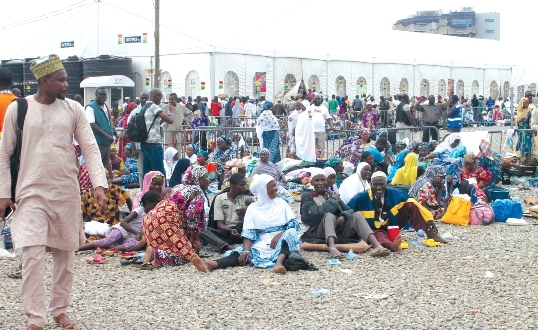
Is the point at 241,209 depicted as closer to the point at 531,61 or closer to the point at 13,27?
the point at 531,61

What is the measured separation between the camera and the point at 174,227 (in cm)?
737

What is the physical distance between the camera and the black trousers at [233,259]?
720cm

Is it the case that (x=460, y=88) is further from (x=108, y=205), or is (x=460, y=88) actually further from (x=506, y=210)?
(x=108, y=205)

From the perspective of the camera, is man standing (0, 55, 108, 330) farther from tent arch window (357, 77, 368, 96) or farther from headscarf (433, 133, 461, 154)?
tent arch window (357, 77, 368, 96)

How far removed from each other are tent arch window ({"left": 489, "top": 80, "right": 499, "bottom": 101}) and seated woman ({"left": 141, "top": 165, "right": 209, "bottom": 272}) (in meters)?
36.7

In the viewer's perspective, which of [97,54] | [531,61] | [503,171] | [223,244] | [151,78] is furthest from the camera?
[97,54]

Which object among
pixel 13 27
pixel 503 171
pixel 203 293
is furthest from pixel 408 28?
pixel 203 293

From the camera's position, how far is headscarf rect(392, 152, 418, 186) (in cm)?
1176

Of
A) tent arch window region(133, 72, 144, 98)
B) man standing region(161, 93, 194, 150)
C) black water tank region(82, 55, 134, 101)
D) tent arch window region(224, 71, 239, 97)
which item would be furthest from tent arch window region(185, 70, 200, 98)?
man standing region(161, 93, 194, 150)

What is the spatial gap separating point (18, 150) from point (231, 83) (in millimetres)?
23843

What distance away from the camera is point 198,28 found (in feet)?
95.3

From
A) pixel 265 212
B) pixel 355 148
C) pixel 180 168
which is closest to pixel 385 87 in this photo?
pixel 355 148

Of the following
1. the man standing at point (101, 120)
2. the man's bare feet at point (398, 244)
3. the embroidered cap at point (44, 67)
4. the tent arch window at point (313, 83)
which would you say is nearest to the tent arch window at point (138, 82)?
the tent arch window at point (313, 83)

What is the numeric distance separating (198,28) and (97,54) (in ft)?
18.4
